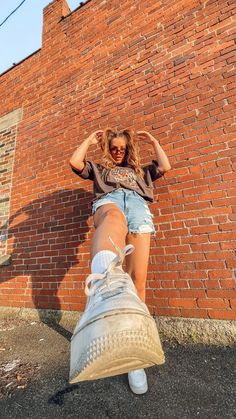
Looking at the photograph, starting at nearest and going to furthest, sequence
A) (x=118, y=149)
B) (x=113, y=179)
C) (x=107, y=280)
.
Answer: (x=107, y=280), (x=113, y=179), (x=118, y=149)

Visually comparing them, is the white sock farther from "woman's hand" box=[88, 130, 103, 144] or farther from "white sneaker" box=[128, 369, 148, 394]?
"woman's hand" box=[88, 130, 103, 144]

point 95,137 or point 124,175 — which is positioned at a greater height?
point 95,137

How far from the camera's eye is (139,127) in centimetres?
303

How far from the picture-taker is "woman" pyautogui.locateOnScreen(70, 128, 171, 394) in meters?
1.49

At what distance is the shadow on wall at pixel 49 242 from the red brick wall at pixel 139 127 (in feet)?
0.05

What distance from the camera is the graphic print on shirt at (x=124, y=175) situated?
80.4 inches

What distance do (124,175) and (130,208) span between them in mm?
356

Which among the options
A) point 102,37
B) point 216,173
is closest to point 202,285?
point 216,173

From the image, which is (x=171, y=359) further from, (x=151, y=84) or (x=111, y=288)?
(x=151, y=84)

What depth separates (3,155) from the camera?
4.32 meters

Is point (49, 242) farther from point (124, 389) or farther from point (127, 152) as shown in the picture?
Result: point (124, 389)

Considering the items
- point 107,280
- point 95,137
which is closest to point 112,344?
point 107,280

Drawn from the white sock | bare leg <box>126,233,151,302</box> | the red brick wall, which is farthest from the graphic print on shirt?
the white sock

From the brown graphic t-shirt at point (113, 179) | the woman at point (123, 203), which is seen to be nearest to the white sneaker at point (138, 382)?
the woman at point (123, 203)
